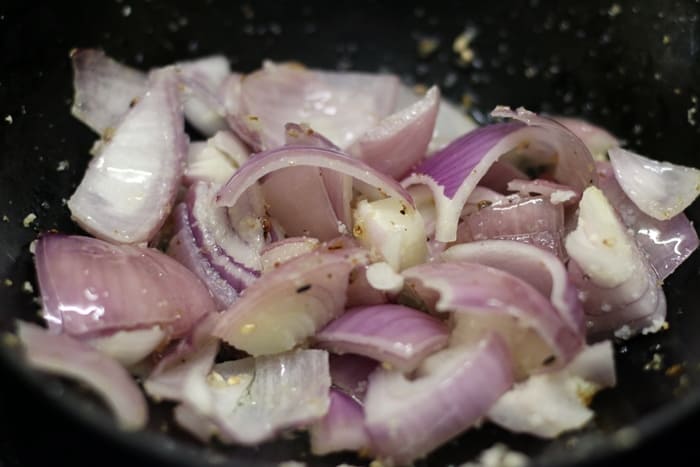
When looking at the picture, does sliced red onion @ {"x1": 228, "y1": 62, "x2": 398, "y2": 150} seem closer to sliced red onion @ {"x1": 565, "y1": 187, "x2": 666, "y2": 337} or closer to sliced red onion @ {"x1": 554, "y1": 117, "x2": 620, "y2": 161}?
sliced red onion @ {"x1": 554, "y1": 117, "x2": 620, "y2": 161}

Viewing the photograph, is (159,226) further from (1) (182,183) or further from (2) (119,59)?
(2) (119,59)

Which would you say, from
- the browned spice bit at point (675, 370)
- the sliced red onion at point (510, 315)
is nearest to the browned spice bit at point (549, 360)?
the sliced red onion at point (510, 315)

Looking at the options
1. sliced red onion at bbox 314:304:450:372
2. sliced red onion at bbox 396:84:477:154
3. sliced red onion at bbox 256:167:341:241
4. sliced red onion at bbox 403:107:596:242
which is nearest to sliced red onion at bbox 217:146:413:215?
sliced red onion at bbox 256:167:341:241

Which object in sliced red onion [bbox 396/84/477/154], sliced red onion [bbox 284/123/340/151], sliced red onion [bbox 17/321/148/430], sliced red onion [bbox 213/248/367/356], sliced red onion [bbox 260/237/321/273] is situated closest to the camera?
sliced red onion [bbox 17/321/148/430]

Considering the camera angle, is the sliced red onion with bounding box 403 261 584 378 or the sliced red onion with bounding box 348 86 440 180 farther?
the sliced red onion with bounding box 348 86 440 180

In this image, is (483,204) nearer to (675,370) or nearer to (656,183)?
(656,183)

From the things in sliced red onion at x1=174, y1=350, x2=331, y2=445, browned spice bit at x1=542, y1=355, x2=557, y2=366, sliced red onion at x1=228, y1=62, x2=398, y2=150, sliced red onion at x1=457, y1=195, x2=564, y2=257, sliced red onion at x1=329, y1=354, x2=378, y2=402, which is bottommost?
sliced red onion at x1=329, y1=354, x2=378, y2=402

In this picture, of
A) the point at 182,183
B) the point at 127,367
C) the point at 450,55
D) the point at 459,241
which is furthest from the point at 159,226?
the point at 450,55

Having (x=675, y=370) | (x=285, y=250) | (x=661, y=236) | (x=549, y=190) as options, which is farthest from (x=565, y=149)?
(x=285, y=250)
